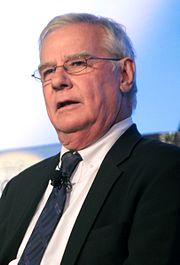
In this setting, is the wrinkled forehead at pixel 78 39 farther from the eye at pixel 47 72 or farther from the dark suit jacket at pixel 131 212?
the dark suit jacket at pixel 131 212

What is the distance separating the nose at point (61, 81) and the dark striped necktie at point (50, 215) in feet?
0.63

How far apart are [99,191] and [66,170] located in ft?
0.56

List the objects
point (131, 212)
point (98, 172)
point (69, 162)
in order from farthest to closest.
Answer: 1. point (69, 162)
2. point (98, 172)
3. point (131, 212)

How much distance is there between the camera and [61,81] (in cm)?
122

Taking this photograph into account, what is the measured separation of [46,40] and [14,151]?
659 mm

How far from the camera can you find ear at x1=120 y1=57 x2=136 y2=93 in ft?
4.19

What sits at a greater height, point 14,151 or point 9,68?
point 9,68

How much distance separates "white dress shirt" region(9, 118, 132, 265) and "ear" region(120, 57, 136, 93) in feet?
0.32

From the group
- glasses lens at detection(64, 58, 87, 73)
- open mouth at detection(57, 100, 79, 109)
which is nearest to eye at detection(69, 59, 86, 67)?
glasses lens at detection(64, 58, 87, 73)

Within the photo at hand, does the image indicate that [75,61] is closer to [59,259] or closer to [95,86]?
[95,86]

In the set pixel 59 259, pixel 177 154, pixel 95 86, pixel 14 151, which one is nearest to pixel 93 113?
pixel 95 86

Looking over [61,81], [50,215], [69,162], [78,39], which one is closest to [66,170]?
[69,162]

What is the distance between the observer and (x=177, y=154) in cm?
108

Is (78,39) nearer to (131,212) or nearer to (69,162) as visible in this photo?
(69,162)
